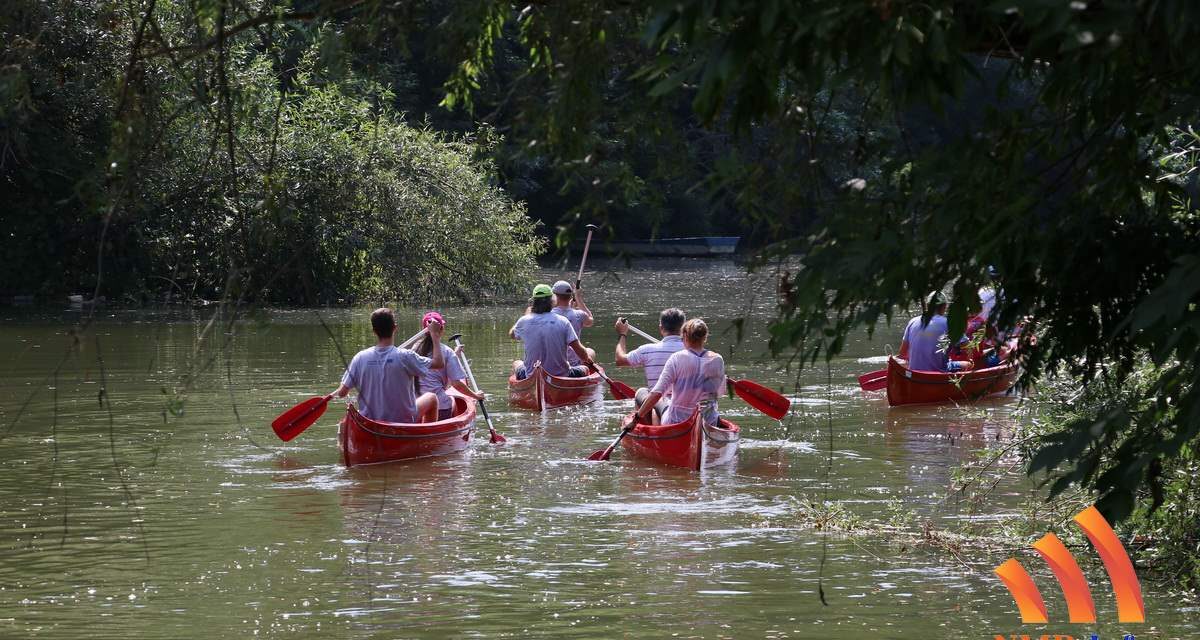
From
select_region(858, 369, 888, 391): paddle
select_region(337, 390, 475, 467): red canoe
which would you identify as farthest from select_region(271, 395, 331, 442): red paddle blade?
select_region(858, 369, 888, 391): paddle

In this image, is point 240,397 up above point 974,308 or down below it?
below

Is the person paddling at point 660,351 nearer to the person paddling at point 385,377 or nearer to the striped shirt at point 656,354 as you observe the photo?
the striped shirt at point 656,354

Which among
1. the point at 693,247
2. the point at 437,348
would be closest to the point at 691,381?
the point at 437,348

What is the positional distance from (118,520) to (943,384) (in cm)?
860

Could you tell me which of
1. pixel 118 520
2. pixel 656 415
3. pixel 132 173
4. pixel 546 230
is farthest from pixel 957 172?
pixel 546 230

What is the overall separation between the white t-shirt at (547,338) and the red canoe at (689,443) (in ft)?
11.1

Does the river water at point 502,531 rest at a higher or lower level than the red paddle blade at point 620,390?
lower

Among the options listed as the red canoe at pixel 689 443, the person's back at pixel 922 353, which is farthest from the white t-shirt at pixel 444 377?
the person's back at pixel 922 353

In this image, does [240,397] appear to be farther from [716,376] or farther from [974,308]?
[974,308]

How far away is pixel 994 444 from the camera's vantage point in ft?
42.0

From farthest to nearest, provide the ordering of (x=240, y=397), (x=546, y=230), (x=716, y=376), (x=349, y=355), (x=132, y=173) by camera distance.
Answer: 1. (x=546, y=230)
2. (x=349, y=355)
3. (x=240, y=397)
4. (x=716, y=376)
5. (x=132, y=173)

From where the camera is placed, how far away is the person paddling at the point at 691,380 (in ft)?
37.0

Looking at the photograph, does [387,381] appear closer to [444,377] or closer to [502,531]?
[444,377]

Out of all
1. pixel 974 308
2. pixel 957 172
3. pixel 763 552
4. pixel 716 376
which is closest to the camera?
pixel 957 172
